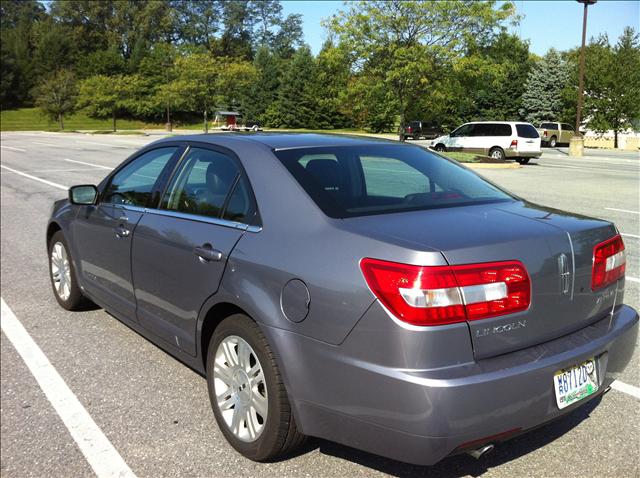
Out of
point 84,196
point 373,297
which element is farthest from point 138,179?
point 373,297

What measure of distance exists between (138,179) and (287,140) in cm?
138

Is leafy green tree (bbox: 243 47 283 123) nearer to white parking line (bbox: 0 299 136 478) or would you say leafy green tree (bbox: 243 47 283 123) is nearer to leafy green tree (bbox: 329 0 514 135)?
leafy green tree (bbox: 329 0 514 135)

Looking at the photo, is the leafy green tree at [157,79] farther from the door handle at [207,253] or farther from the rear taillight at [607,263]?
the rear taillight at [607,263]

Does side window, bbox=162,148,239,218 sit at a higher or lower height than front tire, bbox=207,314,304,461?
higher

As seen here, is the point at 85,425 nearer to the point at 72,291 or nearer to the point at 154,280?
the point at 154,280

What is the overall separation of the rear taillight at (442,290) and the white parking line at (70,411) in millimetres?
1516

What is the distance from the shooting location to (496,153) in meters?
23.7

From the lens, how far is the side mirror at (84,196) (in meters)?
4.53

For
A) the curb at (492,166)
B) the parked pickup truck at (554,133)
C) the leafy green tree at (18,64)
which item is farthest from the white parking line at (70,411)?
the leafy green tree at (18,64)

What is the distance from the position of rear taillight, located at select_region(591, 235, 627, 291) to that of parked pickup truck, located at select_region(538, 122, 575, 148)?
115 feet

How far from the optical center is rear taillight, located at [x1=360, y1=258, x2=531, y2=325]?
2.23 meters

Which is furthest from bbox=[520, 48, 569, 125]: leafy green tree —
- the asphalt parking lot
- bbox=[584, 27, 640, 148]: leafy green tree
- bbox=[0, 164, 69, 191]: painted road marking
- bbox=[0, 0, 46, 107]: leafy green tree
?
bbox=[0, 0, 46, 107]: leafy green tree

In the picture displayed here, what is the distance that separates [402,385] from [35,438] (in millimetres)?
2080

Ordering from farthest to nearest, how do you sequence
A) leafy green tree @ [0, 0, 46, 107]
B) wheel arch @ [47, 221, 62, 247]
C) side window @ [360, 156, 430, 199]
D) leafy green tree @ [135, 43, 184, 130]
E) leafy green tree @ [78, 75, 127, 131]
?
leafy green tree @ [0, 0, 46, 107] < leafy green tree @ [135, 43, 184, 130] < leafy green tree @ [78, 75, 127, 131] < wheel arch @ [47, 221, 62, 247] < side window @ [360, 156, 430, 199]
